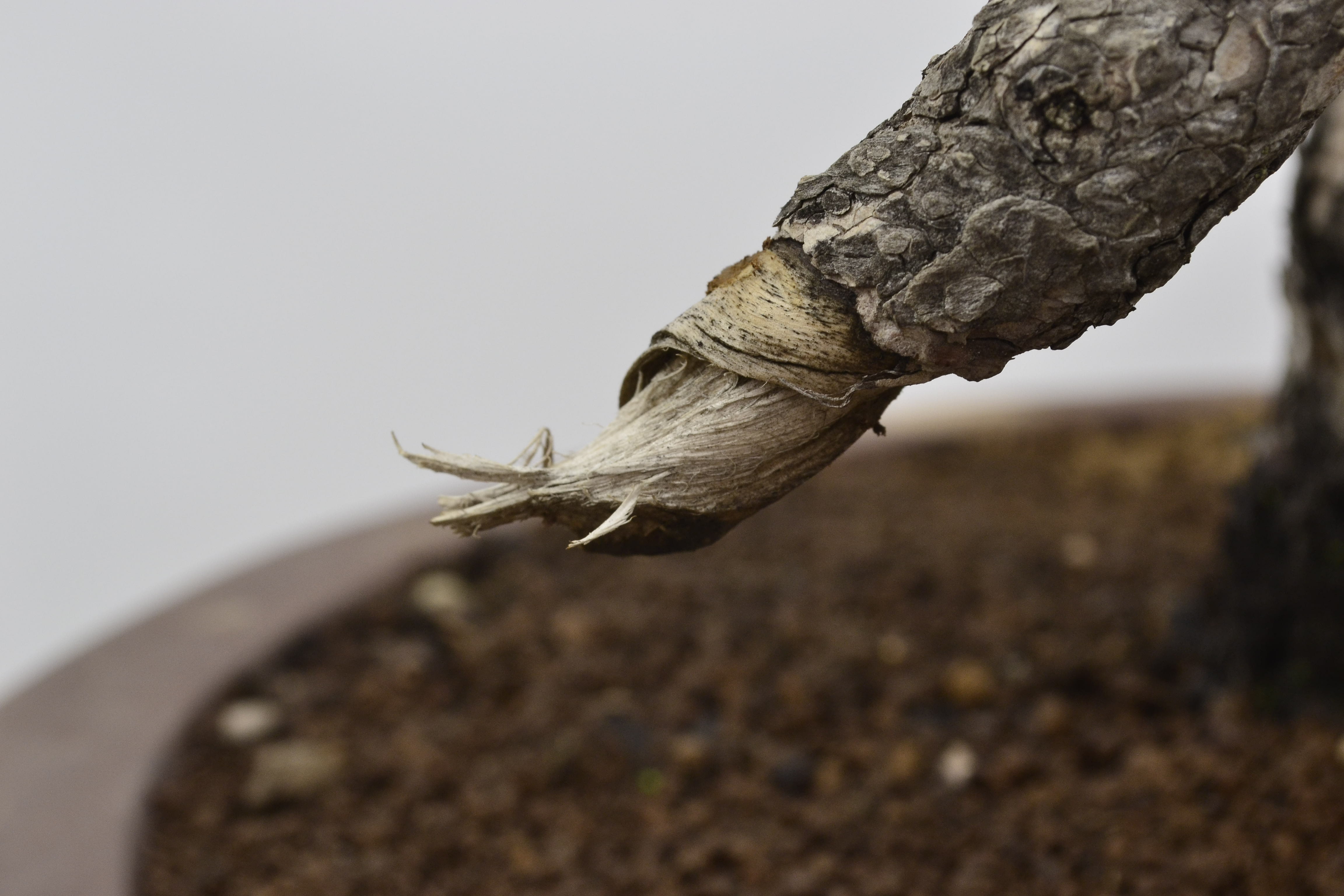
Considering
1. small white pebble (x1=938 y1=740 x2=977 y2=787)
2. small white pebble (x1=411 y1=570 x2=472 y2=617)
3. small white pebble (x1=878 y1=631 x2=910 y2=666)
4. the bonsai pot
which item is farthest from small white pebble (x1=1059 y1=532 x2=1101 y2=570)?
small white pebble (x1=411 y1=570 x2=472 y2=617)

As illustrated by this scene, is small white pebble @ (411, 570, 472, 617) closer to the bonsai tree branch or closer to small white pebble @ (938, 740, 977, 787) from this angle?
small white pebble @ (938, 740, 977, 787)

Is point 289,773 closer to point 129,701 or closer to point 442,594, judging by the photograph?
point 129,701

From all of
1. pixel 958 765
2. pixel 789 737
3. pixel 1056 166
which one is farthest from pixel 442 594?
pixel 1056 166

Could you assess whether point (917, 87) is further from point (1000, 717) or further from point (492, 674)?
point (492, 674)

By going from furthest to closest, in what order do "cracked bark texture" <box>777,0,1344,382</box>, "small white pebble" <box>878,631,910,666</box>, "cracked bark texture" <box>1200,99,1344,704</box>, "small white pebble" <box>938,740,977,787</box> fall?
"small white pebble" <box>878,631,910,666</box> → "small white pebble" <box>938,740,977,787</box> → "cracked bark texture" <box>1200,99,1344,704</box> → "cracked bark texture" <box>777,0,1344,382</box>

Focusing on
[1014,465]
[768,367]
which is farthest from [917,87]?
[1014,465]

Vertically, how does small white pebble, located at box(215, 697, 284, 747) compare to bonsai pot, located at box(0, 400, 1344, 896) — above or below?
above
